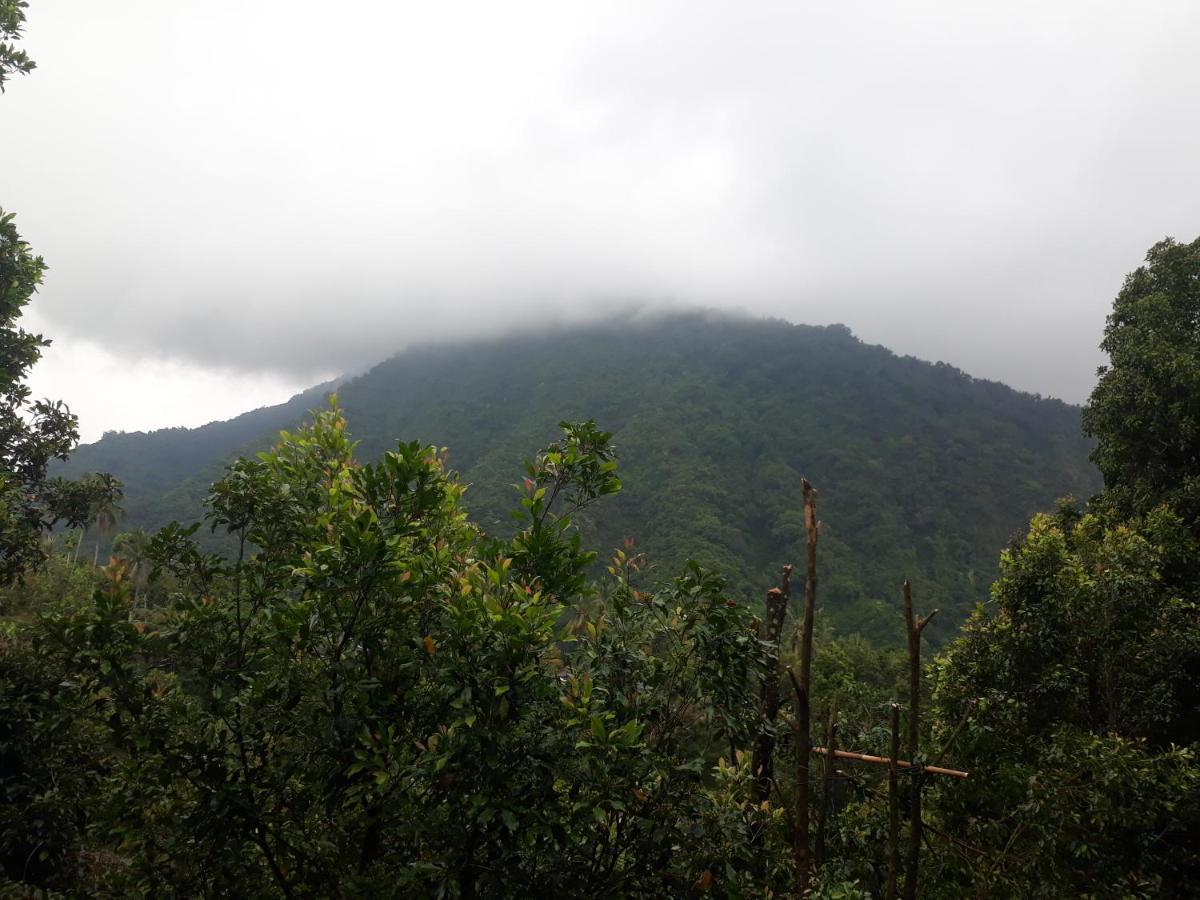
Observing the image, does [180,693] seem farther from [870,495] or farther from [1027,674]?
[870,495]

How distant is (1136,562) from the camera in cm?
845

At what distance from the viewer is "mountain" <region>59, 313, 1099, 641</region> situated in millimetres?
68750

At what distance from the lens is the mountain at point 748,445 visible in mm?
68750

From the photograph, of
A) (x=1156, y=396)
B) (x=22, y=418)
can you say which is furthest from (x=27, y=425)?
(x=1156, y=396)

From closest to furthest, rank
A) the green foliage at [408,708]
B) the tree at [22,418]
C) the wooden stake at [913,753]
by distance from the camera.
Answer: the green foliage at [408,708] → the wooden stake at [913,753] → the tree at [22,418]

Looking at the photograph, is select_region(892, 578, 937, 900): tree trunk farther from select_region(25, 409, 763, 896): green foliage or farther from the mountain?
the mountain

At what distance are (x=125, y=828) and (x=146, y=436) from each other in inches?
5514

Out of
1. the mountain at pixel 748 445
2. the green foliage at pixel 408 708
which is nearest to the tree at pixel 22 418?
the green foliage at pixel 408 708

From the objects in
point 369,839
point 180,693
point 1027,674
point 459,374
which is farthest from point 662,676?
point 459,374

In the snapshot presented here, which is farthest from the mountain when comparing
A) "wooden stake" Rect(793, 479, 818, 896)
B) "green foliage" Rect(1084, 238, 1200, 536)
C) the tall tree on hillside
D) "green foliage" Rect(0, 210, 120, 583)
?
"wooden stake" Rect(793, 479, 818, 896)

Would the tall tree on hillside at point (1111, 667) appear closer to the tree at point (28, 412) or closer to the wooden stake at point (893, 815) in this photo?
the wooden stake at point (893, 815)

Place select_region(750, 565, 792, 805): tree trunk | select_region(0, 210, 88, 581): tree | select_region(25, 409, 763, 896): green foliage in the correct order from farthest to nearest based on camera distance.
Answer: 1. select_region(0, 210, 88, 581): tree
2. select_region(750, 565, 792, 805): tree trunk
3. select_region(25, 409, 763, 896): green foliage

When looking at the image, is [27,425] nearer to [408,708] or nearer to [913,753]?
[408,708]

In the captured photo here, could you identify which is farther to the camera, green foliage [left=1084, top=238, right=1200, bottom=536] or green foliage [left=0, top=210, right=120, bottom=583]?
green foliage [left=1084, top=238, right=1200, bottom=536]
